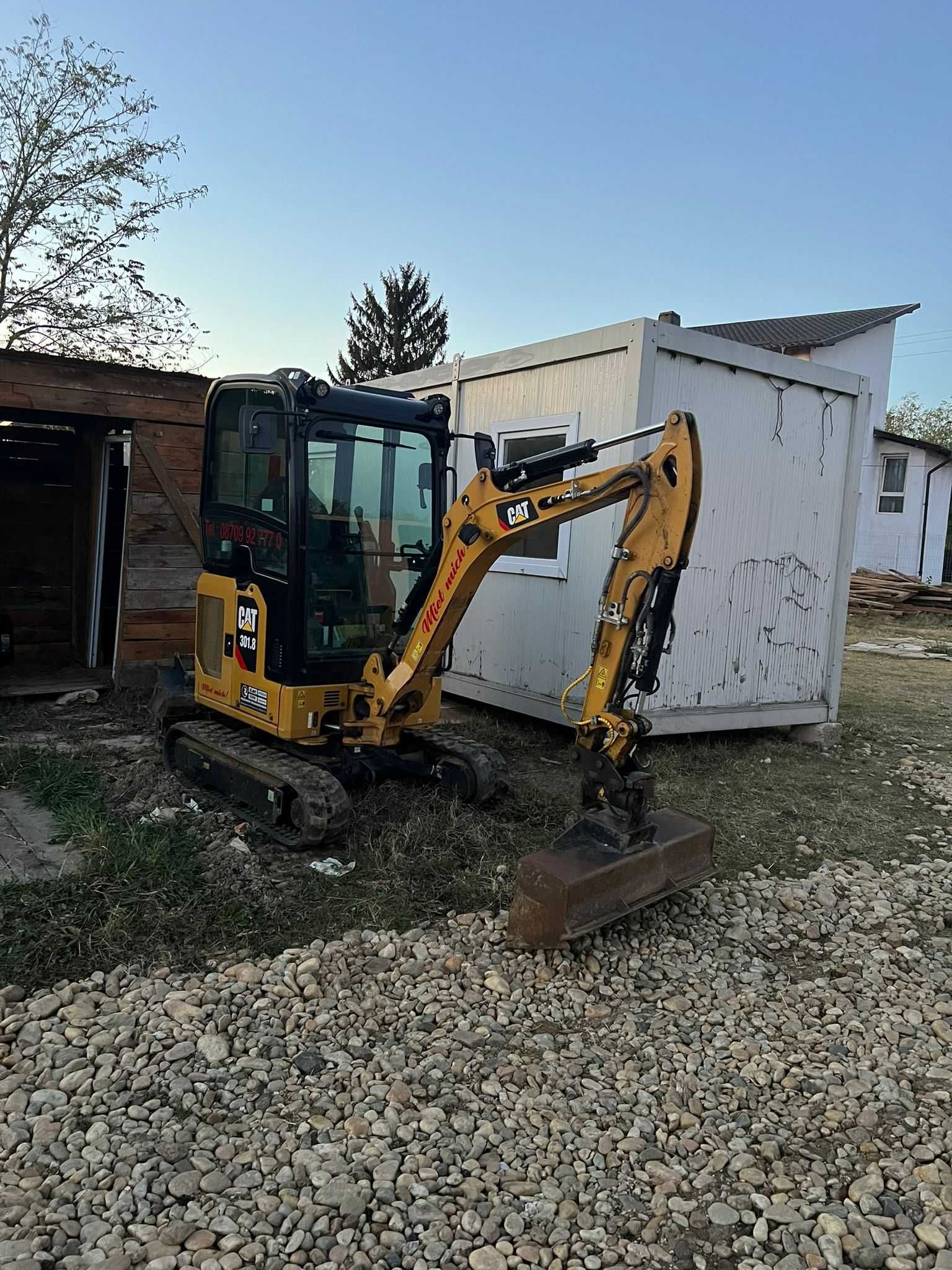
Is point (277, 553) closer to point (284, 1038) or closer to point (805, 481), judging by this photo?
point (284, 1038)

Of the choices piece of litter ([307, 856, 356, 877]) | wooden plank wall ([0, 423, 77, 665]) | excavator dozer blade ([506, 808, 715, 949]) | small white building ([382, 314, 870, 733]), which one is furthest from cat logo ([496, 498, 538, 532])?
wooden plank wall ([0, 423, 77, 665])

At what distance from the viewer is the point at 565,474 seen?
7492 mm

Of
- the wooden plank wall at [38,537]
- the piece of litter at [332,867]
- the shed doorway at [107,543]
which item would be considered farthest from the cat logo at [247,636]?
the wooden plank wall at [38,537]

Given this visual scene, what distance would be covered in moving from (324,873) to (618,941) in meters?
1.54

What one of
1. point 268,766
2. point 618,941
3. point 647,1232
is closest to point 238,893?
point 268,766

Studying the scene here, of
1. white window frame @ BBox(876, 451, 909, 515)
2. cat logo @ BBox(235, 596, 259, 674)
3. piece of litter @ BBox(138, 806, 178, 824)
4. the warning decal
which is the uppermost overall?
white window frame @ BBox(876, 451, 909, 515)

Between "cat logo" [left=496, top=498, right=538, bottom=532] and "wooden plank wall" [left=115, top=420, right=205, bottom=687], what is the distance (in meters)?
4.72

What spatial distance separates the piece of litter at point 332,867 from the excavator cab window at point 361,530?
3.80ft

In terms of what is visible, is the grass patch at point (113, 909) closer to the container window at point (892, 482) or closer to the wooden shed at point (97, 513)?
the wooden shed at point (97, 513)

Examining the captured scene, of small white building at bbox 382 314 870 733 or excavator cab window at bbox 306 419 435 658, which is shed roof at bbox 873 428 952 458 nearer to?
small white building at bbox 382 314 870 733

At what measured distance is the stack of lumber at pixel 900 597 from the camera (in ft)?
71.3

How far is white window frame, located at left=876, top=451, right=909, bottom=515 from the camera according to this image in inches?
1079

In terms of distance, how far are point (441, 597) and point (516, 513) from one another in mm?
666

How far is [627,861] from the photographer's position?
4.13 m
